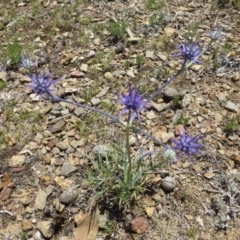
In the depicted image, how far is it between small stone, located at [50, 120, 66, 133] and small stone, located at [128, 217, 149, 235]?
115 cm

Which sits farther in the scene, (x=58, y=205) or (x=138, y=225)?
(x=58, y=205)

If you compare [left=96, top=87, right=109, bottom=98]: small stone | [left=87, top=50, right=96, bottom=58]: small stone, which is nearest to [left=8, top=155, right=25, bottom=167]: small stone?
[left=96, top=87, right=109, bottom=98]: small stone

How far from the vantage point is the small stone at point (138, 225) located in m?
2.86

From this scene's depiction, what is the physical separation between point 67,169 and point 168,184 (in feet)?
2.81

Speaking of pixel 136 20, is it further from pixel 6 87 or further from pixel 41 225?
pixel 41 225

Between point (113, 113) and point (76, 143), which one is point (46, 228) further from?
point (113, 113)

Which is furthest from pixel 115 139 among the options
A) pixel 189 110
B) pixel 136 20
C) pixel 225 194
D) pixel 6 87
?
pixel 136 20

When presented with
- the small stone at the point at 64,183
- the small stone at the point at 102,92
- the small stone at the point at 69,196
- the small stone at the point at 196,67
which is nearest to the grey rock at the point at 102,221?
the small stone at the point at 69,196

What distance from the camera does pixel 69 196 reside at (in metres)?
3.03

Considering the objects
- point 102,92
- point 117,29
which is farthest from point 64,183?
point 117,29

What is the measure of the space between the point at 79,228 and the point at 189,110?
59.0 inches

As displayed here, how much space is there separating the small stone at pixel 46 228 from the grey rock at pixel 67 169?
0.44 meters

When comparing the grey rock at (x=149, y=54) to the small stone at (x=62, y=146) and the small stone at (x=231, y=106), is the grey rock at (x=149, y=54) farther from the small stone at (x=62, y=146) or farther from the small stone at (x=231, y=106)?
the small stone at (x=62, y=146)

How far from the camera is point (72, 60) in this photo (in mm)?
4223
